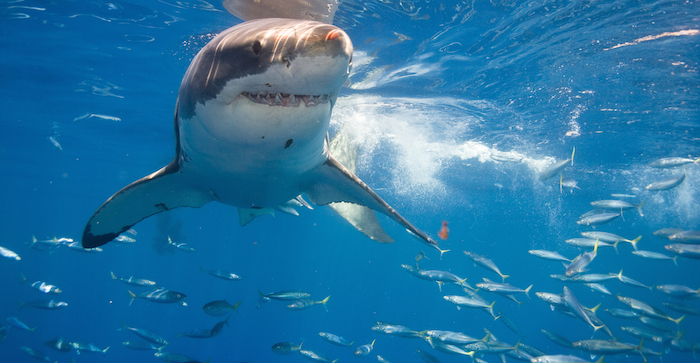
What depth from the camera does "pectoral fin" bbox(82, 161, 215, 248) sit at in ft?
11.2

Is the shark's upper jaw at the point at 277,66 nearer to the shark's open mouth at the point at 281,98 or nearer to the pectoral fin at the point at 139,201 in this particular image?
the shark's open mouth at the point at 281,98

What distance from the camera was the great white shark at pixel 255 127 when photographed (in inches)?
63.4

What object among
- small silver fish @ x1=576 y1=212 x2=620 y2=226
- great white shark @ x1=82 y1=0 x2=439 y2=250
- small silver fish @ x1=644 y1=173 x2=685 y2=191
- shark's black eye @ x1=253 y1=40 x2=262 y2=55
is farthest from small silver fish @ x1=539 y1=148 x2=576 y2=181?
shark's black eye @ x1=253 y1=40 x2=262 y2=55

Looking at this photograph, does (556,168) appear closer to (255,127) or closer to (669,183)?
(669,183)

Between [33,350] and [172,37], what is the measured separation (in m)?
10.6

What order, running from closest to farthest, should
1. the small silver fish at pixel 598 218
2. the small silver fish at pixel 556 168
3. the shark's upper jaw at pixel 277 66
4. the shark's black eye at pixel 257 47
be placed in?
the shark's upper jaw at pixel 277 66, the shark's black eye at pixel 257 47, the small silver fish at pixel 598 218, the small silver fish at pixel 556 168

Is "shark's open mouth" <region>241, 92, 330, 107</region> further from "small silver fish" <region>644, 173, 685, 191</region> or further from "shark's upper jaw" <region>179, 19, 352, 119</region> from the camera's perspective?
"small silver fish" <region>644, 173, 685, 191</region>

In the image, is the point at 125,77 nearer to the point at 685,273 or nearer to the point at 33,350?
the point at 33,350

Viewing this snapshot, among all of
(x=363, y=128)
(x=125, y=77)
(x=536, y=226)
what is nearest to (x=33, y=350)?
(x=125, y=77)

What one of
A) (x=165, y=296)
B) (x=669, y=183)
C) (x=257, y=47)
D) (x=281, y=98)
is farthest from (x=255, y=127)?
(x=669, y=183)

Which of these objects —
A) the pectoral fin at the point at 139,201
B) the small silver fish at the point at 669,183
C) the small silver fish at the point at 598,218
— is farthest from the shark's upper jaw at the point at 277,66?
the small silver fish at the point at 669,183

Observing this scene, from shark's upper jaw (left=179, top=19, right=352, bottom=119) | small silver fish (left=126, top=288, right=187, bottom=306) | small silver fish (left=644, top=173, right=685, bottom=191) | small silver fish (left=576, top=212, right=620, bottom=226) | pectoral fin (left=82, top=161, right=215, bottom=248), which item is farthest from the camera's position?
small silver fish (left=644, top=173, right=685, bottom=191)

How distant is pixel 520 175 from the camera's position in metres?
25.1

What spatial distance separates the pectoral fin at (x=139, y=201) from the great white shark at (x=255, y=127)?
10 millimetres
